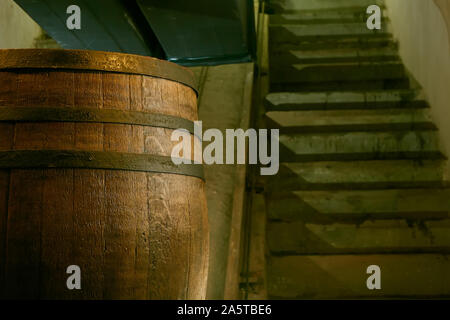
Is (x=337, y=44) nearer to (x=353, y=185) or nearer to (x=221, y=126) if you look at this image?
(x=221, y=126)

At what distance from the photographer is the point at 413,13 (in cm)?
498

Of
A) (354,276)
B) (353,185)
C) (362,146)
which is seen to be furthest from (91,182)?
(362,146)

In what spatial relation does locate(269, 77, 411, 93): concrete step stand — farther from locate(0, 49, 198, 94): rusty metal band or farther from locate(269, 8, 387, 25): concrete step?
locate(0, 49, 198, 94): rusty metal band

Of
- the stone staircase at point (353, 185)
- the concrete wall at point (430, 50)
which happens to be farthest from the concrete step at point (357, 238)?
the concrete wall at point (430, 50)

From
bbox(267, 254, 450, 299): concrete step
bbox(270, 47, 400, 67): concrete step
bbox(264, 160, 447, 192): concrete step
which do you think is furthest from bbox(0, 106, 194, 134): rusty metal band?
bbox(270, 47, 400, 67): concrete step

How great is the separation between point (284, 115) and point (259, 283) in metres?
1.54

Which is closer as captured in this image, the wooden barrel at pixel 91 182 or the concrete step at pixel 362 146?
the wooden barrel at pixel 91 182

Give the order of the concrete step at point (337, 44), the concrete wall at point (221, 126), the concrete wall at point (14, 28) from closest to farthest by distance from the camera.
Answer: the concrete wall at point (221, 126), the concrete wall at point (14, 28), the concrete step at point (337, 44)

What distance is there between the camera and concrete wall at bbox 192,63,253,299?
10.4 ft

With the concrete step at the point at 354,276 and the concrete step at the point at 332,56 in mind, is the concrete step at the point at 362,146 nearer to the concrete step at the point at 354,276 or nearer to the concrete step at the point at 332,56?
the concrete step at the point at 354,276

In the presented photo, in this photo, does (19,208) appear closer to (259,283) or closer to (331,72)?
(259,283)

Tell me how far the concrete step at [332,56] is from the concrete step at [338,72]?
13 centimetres

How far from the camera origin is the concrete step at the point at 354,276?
3.24m

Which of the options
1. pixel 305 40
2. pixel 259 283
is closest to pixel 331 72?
pixel 305 40
